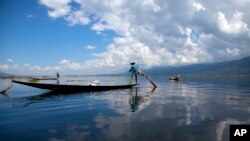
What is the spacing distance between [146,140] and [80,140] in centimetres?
266

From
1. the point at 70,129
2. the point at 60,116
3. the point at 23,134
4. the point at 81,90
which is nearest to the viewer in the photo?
the point at 23,134

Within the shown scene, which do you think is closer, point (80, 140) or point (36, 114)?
point (80, 140)

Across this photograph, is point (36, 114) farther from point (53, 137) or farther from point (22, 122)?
point (53, 137)

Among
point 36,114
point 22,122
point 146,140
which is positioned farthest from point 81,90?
point 146,140

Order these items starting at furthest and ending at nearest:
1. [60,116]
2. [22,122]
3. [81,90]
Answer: [81,90], [60,116], [22,122]

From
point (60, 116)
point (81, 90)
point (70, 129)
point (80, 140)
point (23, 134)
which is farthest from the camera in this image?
point (81, 90)

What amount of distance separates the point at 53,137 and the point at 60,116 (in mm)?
4669

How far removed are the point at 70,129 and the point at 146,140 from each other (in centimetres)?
385

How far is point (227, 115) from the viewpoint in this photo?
592 inches

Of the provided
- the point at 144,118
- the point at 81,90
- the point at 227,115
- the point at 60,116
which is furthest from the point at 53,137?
the point at 81,90

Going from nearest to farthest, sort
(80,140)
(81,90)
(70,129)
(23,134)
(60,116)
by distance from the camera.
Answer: (80,140), (23,134), (70,129), (60,116), (81,90)

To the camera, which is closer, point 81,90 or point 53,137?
point 53,137

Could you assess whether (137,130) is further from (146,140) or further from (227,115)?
(227,115)

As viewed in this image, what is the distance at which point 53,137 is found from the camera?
1025 centimetres
